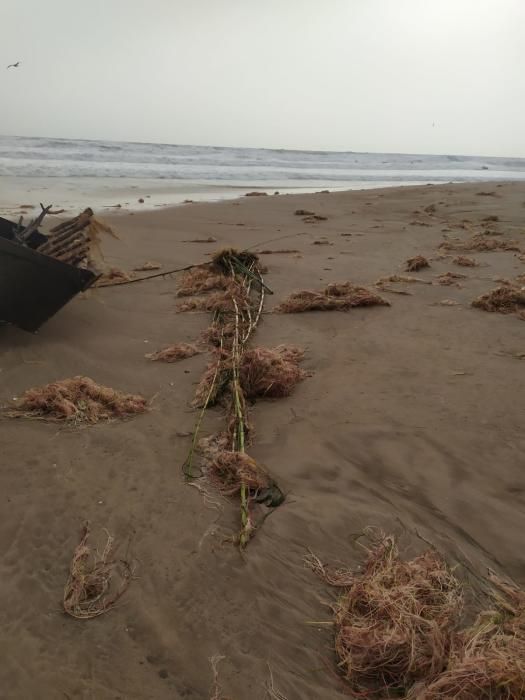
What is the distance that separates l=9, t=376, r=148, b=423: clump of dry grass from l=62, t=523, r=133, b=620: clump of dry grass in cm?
112

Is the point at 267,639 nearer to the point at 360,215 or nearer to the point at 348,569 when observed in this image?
the point at 348,569

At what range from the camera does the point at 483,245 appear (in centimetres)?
807

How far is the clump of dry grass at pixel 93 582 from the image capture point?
74.0 inches

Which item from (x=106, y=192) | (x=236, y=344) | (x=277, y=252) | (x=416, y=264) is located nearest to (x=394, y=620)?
(x=236, y=344)

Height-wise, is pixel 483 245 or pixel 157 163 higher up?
pixel 157 163

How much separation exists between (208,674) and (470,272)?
610 centimetres

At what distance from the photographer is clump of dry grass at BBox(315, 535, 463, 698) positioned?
1.63 meters

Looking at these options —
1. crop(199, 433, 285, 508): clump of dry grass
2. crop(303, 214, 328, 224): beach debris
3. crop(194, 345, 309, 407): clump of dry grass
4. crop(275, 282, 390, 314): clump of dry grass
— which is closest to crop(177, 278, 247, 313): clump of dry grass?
crop(275, 282, 390, 314): clump of dry grass

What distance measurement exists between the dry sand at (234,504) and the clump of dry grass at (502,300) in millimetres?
174

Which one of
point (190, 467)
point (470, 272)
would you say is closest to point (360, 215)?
point (470, 272)

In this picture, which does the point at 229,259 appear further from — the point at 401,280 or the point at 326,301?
the point at 401,280

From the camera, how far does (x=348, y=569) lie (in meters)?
2.08

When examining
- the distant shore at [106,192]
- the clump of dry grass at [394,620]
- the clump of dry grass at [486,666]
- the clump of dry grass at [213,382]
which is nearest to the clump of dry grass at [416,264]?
the clump of dry grass at [213,382]

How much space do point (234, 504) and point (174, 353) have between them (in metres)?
1.96
